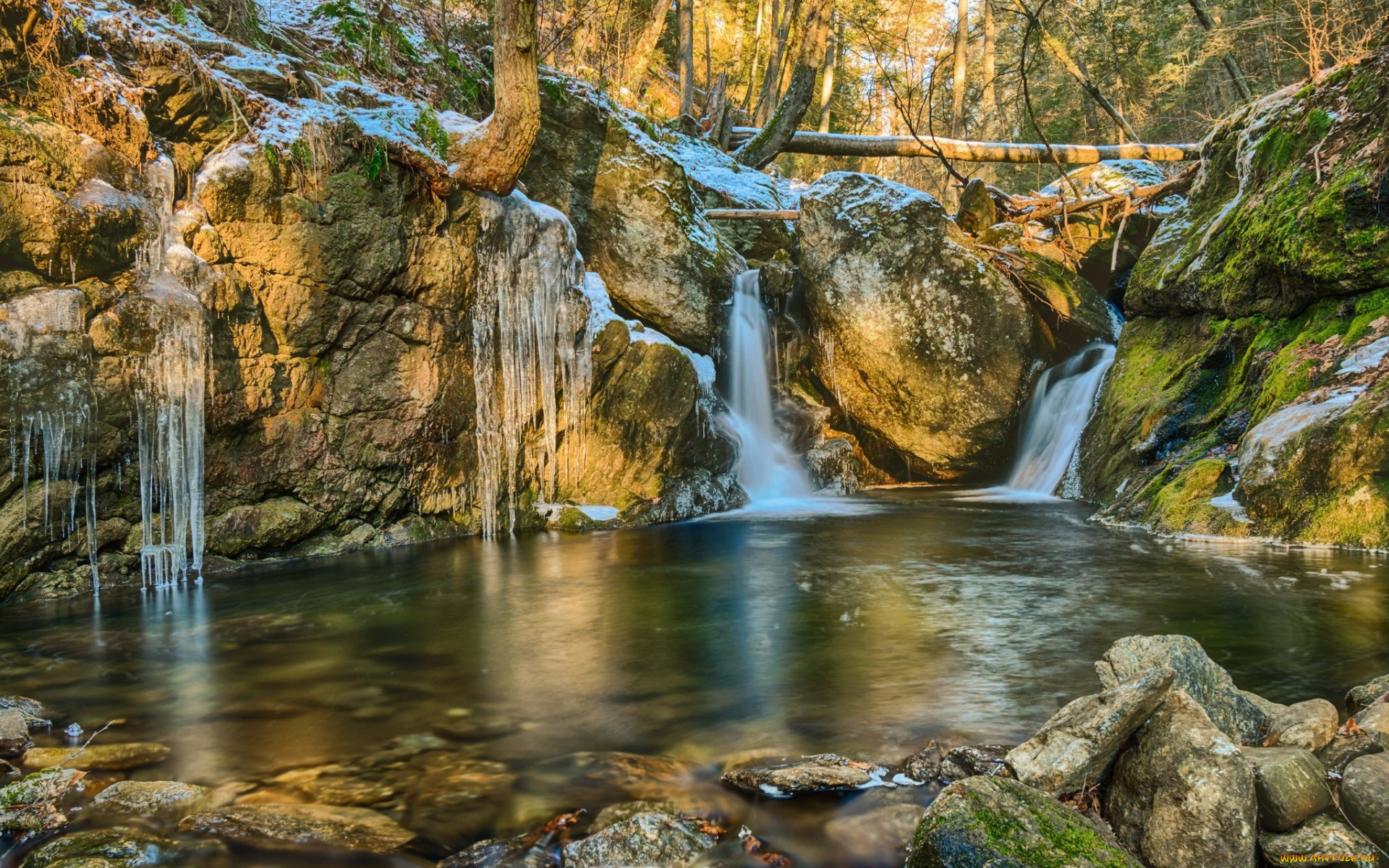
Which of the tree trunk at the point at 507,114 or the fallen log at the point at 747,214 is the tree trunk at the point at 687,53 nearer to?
the fallen log at the point at 747,214

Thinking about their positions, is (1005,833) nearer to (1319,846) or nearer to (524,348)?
(1319,846)

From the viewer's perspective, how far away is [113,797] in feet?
10.2

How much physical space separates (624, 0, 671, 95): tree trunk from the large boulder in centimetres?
310

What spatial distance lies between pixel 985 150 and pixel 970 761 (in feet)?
Answer: 49.6

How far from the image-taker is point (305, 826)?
296cm

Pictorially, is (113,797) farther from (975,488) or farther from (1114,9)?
(1114,9)

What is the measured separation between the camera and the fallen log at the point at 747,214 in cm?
1465

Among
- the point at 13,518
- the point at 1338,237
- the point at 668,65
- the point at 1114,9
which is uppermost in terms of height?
the point at 668,65

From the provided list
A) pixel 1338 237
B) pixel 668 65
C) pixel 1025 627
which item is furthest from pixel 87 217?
pixel 668 65

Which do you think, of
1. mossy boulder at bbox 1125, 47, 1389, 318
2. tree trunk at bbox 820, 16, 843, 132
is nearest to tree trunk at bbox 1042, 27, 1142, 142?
mossy boulder at bbox 1125, 47, 1389, 318

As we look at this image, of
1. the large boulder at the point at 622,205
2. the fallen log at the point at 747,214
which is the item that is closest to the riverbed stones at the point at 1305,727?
the large boulder at the point at 622,205

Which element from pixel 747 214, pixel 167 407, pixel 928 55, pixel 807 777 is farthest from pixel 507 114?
pixel 928 55

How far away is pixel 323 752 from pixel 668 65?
26584mm

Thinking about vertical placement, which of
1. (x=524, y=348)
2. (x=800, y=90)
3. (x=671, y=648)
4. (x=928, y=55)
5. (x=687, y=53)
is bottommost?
(x=671, y=648)
